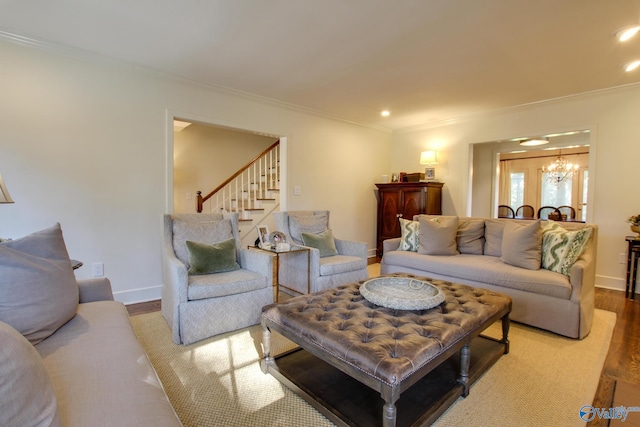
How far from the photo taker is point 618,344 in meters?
2.32

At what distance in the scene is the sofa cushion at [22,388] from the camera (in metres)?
0.67

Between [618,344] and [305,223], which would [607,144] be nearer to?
[618,344]

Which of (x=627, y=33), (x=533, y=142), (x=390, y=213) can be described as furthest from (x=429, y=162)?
(x=627, y=33)

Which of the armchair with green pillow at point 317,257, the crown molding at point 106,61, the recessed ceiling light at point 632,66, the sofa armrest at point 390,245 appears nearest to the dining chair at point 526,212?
the recessed ceiling light at point 632,66

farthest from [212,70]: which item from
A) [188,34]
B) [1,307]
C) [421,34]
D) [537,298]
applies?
[537,298]

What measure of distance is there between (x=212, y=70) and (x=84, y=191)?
1.70 meters

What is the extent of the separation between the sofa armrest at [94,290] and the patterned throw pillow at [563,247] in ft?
11.1

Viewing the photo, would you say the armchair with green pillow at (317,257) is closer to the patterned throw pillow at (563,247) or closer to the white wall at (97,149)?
the white wall at (97,149)

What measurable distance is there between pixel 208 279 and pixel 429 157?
4.08 meters

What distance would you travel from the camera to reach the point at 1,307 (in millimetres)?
1234

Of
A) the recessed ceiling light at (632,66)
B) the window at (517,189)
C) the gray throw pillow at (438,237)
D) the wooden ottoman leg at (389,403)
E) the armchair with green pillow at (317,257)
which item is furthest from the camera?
the window at (517,189)

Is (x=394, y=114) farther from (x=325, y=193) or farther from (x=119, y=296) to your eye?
(x=119, y=296)

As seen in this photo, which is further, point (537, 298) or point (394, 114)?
point (394, 114)

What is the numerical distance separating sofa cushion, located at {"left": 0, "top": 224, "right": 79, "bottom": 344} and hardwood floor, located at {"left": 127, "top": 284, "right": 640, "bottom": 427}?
5.03ft
